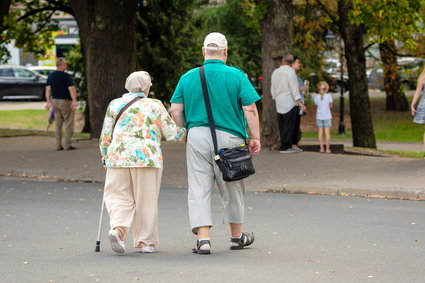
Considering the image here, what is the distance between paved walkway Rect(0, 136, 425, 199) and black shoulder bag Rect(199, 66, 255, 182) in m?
4.99

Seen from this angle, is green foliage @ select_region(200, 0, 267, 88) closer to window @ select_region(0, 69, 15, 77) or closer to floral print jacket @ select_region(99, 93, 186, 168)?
window @ select_region(0, 69, 15, 77)

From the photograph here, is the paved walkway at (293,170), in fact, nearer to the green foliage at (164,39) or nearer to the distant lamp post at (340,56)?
the distant lamp post at (340,56)

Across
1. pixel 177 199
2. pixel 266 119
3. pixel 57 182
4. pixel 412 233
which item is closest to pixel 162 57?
pixel 266 119

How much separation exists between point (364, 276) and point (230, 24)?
1358 inches

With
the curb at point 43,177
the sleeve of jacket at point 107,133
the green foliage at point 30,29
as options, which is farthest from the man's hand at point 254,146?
the green foliage at point 30,29

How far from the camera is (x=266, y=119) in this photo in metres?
19.3

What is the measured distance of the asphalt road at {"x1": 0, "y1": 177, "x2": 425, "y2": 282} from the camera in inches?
281

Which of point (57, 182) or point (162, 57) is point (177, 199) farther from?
point (162, 57)

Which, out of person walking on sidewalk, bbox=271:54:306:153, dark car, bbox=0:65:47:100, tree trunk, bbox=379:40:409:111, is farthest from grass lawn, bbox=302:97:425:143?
person walking on sidewalk, bbox=271:54:306:153

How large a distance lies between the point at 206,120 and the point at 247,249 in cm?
127

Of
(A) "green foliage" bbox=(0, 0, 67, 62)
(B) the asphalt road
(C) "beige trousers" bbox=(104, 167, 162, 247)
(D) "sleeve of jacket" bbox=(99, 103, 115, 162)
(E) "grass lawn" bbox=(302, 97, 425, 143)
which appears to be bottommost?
(E) "grass lawn" bbox=(302, 97, 425, 143)

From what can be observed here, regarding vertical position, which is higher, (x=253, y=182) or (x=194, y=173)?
(x=194, y=173)

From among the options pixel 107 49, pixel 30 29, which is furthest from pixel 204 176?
pixel 30 29

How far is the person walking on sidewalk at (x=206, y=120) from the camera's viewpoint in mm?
8109
